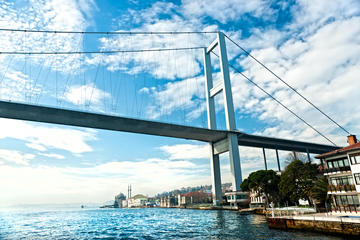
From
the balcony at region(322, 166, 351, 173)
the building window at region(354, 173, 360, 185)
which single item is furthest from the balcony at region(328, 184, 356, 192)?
the balcony at region(322, 166, 351, 173)

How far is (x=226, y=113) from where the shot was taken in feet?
162

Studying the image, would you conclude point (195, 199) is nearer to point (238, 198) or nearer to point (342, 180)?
point (238, 198)

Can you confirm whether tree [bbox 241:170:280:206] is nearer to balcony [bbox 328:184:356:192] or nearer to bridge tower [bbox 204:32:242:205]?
bridge tower [bbox 204:32:242:205]

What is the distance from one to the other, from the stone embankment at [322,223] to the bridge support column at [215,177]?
36.0 metres

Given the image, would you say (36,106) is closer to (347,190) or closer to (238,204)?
(347,190)

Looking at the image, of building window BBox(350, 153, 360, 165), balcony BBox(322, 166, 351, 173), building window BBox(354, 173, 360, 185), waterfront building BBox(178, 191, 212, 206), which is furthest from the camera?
waterfront building BBox(178, 191, 212, 206)

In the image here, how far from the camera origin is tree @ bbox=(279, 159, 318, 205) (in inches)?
1025

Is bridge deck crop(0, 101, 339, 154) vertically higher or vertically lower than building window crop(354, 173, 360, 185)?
higher

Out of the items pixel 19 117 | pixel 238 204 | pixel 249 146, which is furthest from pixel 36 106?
pixel 249 146

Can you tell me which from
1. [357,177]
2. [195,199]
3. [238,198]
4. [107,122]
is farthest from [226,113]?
[195,199]

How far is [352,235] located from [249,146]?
6121 centimetres

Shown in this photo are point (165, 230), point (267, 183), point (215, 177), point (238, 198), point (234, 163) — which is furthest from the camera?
point (215, 177)

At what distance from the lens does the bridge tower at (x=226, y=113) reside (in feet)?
161

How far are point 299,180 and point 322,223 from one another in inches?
433
